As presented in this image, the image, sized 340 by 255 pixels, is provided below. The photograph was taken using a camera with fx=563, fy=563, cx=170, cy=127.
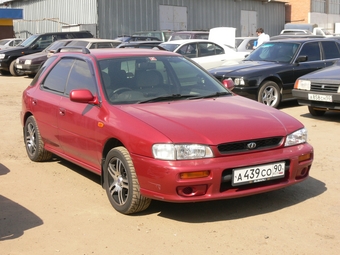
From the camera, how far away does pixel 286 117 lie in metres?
5.53

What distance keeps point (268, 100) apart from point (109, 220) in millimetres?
7295

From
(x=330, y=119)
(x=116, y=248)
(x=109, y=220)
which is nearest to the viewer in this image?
(x=116, y=248)

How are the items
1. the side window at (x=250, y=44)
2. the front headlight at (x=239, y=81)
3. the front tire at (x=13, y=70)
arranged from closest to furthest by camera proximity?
the front headlight at (x=239, y=81) < the side window at (x=250, y=44) < the front tire at (x=13, y=70)

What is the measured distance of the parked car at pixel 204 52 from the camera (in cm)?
1661

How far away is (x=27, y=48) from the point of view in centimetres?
2283

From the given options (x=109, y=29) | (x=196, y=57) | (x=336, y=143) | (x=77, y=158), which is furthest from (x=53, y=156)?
(x=109, y=29)

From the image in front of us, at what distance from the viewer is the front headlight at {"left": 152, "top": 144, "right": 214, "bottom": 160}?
4.73 metres

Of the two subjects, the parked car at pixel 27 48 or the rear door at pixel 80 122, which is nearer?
the rear door at pixel 80 122

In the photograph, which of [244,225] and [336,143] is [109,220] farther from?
[336,143]

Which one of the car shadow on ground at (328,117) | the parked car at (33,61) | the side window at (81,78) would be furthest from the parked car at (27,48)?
the side window at (81,78)

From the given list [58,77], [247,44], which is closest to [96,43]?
[247,44]

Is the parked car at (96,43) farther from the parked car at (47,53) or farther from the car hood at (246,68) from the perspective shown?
the car hood at (246,68)

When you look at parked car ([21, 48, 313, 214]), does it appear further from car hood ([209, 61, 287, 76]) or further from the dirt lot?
car hood ([209, 61, 287, 76])

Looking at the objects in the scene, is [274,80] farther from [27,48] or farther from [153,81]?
[27,48]
